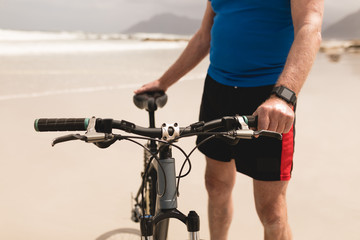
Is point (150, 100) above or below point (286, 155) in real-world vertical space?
above

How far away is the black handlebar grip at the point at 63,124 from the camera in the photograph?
1104 mm

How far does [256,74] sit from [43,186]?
289cm

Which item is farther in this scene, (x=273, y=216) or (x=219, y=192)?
(x=219, y=192)

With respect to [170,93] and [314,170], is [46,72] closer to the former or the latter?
[170,93]

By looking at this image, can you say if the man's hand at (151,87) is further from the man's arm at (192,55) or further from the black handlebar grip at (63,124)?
the black handlebar grip at (63,124)

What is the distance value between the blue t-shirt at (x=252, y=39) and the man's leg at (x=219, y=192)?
1.97ft

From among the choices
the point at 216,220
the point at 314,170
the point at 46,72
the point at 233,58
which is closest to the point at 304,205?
the point at 314,170

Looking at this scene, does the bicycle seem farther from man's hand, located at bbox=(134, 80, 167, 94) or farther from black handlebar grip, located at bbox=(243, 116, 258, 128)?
man's hand, located at bbox=(134, 80, 167, 94)

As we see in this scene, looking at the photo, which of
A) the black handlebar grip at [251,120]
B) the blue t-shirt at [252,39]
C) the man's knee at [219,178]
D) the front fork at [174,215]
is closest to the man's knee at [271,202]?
the man's knee at [219,178]

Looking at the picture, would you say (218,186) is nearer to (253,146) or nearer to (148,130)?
(253,146)

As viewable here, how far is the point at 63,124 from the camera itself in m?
1.11

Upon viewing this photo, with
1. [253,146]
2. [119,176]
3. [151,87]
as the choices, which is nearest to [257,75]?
[253,146]

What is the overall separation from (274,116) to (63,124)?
0.72 meters

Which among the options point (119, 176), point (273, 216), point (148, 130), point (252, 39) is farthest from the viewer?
point (119, 176)
